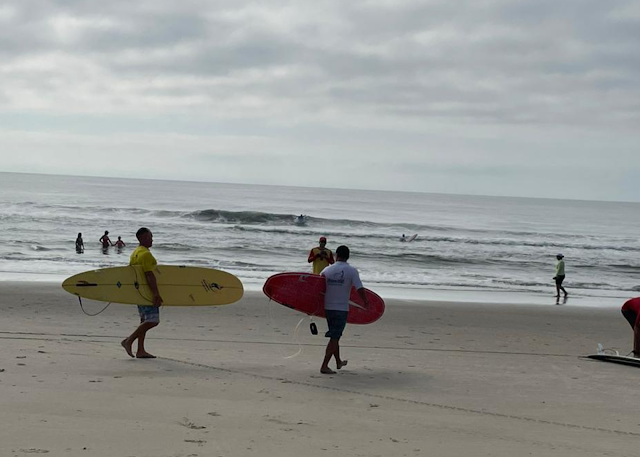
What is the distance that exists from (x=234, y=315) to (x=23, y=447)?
8649mm

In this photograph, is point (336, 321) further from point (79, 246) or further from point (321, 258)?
point (79, 246)

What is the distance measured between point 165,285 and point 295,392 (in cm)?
342

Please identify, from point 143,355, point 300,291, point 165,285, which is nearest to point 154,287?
point 143,355

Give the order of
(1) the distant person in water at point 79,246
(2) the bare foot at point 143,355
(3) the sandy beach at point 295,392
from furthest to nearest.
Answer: (1) the distant person in water at point 79,246, (2) the bare foot at point 143,355, (3) the sandy beach at point 295,392

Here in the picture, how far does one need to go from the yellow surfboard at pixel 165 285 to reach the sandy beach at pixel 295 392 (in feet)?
2.08

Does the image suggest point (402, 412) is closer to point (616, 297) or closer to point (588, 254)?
point (616, 297)

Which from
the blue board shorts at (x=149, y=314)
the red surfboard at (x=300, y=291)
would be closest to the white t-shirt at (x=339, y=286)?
the red surfboard at (x=300, y=291)

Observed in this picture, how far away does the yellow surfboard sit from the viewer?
357 inches

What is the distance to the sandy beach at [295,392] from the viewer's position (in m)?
5.20

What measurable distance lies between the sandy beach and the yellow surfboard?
64cm

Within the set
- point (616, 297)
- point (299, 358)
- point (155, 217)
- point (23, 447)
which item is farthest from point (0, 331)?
point (155, 217)

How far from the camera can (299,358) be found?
363 inches

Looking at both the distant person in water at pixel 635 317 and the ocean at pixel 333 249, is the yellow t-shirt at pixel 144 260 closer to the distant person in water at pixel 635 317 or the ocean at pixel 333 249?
the distant person in water at pixel 635 317

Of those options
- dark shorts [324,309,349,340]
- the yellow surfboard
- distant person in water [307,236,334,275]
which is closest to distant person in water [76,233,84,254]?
distant person in water [307,236,334,275]
